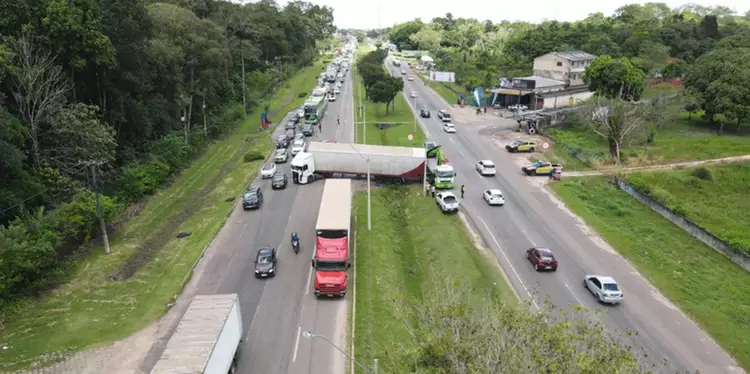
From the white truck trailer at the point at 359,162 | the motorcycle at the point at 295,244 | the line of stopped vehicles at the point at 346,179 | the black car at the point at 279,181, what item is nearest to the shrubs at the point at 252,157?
the line of stopped vehicles at the point at 346,179

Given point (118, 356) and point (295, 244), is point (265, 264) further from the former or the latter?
point (118, 356)

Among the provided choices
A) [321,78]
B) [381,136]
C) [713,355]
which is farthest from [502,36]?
[713,355]

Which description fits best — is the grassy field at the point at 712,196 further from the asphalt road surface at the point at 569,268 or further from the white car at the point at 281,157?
the white car at the point at 281,157

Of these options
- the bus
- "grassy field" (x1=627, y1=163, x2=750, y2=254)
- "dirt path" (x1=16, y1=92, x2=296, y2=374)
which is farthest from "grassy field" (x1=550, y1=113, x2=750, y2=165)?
"dirt path" (x1=16, y1=92, x2=296, y2=374)

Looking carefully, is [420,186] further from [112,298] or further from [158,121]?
[158,121]

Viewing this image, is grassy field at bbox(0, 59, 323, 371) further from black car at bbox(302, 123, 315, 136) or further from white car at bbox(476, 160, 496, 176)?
white car at bbox(476, 160, 496, 176)

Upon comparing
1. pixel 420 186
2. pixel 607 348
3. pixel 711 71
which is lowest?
pixel 420 186
